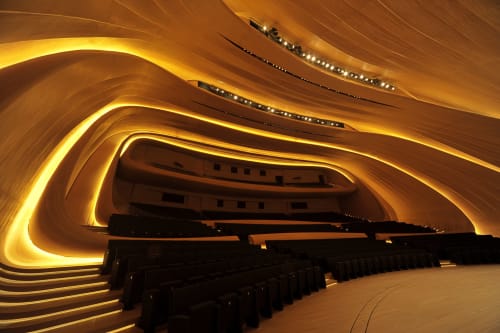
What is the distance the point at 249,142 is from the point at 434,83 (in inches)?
350

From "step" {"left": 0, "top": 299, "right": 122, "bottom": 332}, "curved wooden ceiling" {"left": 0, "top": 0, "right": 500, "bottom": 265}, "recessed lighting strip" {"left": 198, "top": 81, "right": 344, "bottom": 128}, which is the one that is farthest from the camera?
"recessed lighting strip" {"left": 198, "top": 81, "right": 344, "bottom": 128}

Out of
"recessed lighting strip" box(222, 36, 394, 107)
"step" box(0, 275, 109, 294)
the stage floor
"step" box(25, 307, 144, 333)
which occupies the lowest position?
the stage floor

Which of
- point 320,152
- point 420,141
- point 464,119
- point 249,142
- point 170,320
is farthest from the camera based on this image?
point 320,152

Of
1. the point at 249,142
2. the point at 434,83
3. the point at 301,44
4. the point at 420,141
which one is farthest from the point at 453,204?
the point at 301,44

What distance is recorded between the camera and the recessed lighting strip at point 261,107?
331 inches

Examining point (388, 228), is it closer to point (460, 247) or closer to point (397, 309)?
point (460, 247)

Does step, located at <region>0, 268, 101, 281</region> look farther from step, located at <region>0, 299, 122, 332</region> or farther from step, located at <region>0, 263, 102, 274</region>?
step, located at <region>0, 299, 122, 332</region>

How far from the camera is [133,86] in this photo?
677 centimetres

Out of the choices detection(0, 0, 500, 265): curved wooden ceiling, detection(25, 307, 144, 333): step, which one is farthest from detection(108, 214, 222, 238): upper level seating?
detection(25, 307, 144, 333): step

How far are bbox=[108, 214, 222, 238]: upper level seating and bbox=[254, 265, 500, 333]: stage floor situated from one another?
5671 millimetres

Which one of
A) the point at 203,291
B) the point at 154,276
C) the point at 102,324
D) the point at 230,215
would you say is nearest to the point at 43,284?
the point at 102,324

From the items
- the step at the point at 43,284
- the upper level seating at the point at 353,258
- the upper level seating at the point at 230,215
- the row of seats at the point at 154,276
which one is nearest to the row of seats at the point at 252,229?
the upper level seating at the point at 353,258

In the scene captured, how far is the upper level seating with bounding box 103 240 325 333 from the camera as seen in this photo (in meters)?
2.27

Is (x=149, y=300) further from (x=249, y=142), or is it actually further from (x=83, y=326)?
(x=249, y=142)
